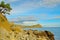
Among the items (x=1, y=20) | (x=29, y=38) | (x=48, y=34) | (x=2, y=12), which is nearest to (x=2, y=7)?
(x=2, y=12)

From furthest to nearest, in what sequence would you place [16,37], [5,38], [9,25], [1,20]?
[9,25] → [1,20] → [16,37] → [5,38]

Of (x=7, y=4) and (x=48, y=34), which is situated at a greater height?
(x=7, y=4)

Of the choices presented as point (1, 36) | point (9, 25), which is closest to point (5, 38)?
point (1, 36)

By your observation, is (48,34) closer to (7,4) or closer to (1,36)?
(7,4)

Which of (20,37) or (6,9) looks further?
(6,9)

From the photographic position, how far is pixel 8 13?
37.4 meters

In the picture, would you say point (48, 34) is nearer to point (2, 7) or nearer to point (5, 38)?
point (2, 7)

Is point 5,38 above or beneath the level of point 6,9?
beneath

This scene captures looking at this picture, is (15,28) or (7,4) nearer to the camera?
(15,28)

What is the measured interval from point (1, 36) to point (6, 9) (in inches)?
558

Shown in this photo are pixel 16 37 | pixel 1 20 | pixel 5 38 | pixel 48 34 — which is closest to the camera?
pixel 5 38

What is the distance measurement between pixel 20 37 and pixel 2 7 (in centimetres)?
1250

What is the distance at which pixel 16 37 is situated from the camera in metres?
24.7

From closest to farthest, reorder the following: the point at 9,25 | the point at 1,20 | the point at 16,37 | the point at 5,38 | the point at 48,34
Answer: the point at 5,38
the point at 16,37
the point at 1,20
the point at 9,25
the point at 48,34
